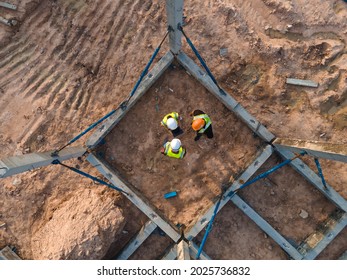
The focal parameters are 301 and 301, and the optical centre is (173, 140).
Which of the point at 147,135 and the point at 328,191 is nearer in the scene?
the point at 328,191

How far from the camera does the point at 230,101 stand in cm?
738

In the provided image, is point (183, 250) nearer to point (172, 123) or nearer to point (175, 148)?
point (175, 148)

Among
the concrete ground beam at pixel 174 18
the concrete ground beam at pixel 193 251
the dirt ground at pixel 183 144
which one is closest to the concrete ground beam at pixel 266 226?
the dirt ground at pixel 183 144

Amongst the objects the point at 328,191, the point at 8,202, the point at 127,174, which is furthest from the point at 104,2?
the point at 328,191

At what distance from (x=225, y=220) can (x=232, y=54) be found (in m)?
4.32

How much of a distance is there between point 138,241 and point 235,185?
2.82m

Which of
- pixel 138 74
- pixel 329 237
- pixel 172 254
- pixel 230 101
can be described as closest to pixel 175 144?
pixel 230 101

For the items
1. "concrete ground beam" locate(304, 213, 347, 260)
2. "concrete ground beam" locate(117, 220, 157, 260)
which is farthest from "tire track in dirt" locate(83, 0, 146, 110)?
"concrete ground beam" locate(304, 213, 347, 260)

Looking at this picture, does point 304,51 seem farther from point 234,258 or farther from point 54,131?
point 54,131

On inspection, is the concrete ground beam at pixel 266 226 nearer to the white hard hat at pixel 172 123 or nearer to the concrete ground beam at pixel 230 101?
the concrete ground beam at pixel 230 101

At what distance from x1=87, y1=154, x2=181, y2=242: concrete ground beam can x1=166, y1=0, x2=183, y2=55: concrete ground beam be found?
3337 millimetres

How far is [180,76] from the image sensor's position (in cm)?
781

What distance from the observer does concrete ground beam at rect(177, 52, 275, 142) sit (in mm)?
7344

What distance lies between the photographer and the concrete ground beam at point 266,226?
7473 millimetres
